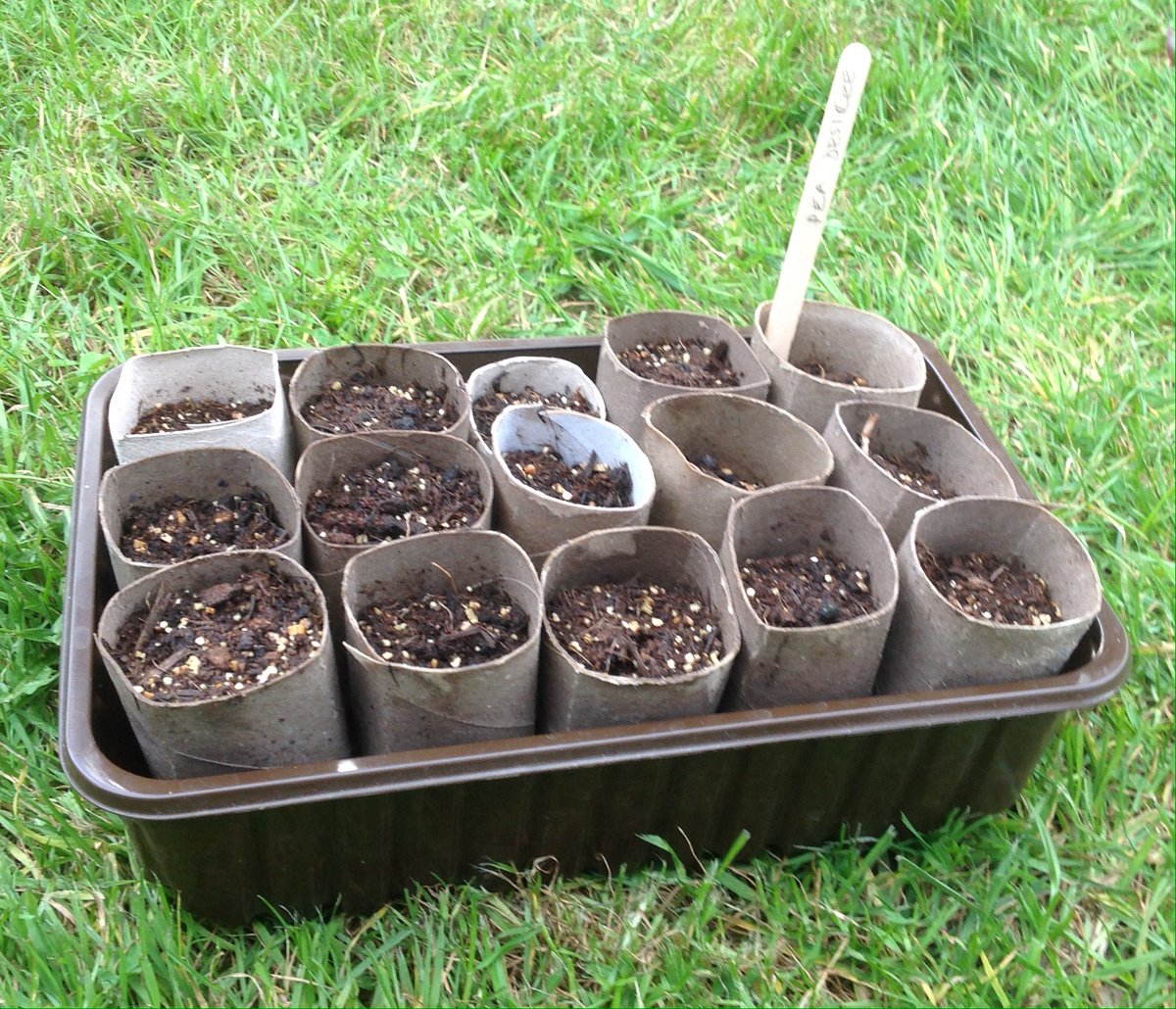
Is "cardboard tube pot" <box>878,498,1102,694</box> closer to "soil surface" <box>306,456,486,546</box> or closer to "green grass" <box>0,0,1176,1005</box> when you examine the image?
"green grass" <box>0,0,1176,1005</box>

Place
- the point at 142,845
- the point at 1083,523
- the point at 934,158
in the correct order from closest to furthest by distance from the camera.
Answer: the point at 142,845 < the point at 1083,523 < the point at 934,158

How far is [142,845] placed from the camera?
0.96 metres

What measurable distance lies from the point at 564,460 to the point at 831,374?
0.44 metres

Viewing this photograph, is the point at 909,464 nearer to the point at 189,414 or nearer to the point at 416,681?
the point at 416,681

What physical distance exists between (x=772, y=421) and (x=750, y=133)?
1.23 m

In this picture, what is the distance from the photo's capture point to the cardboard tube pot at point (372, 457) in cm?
112

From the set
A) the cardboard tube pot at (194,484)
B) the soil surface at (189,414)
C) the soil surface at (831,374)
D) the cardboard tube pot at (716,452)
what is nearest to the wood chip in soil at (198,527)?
the cardboard tube pot at (194,484)

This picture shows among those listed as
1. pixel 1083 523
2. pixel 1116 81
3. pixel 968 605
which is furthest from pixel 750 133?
pixel 968 605

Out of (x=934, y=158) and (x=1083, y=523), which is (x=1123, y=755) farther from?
(x=934, y=158)

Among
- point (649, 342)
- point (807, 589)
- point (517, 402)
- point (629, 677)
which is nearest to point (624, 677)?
point (629, 677)

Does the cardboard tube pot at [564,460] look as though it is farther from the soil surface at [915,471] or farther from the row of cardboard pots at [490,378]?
the soil surface at [915,471]

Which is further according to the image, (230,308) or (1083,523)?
(230,308)

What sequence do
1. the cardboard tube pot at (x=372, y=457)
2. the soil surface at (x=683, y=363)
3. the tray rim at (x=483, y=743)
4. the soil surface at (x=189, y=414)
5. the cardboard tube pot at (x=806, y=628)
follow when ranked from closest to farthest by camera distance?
the tray rim at (x=483, y=743), the cardboard tube pot at (x=806, y=628), the cardboard tube pot at (x=372, y=457), the soil surface at (x=189, y=414), the soil surface at (x=683, y=363)

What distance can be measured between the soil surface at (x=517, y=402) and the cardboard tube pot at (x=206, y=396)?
0.75 ft
